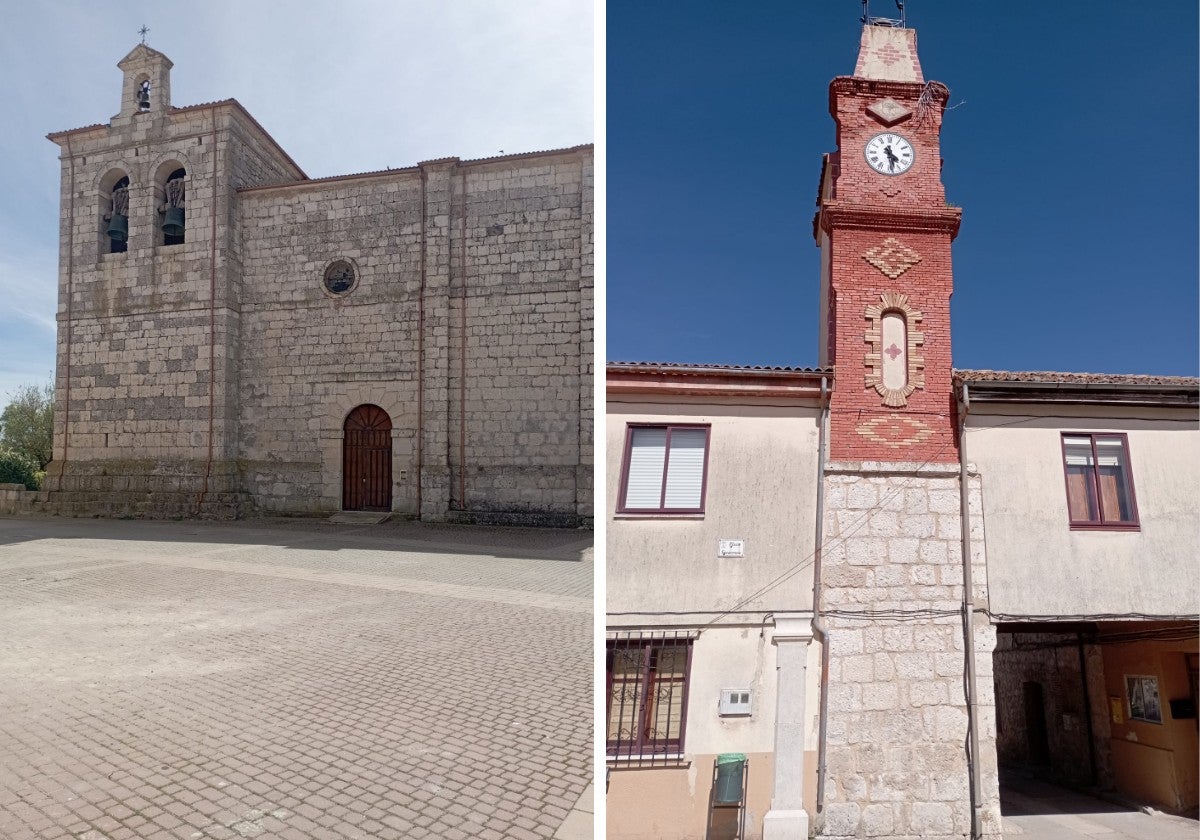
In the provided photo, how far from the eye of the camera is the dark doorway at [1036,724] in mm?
14297

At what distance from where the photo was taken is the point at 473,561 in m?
11.5

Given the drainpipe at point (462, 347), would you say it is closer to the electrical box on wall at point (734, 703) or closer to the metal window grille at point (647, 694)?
the metal window grille at point (647, 694)

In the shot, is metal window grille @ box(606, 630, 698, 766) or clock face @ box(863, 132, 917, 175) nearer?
metal window grille @ box(606, 630, 698, 766)

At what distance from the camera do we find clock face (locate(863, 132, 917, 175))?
9.45 meters

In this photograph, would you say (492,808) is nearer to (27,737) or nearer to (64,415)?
(27,737)

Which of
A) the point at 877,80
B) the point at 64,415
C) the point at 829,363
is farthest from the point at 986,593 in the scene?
the point at 64,415

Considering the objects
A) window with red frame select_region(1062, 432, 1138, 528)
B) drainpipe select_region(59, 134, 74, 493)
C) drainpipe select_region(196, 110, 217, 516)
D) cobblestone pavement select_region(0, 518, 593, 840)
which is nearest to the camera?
cobblestone pavement select_region(0, 518, 593, 840)

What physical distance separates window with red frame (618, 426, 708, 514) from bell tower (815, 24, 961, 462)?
5.29 feet

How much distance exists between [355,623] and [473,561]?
→ 4188 millimetres

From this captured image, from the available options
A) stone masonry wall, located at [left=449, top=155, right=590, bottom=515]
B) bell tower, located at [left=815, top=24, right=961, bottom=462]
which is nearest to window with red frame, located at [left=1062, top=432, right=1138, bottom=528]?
bell tower, located at [left=815, top=24, right=961, bottom=462]

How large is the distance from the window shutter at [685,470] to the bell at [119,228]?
53.8ft

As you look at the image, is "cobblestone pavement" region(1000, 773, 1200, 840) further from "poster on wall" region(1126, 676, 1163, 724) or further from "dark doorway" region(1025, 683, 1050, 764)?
"dark doorway" region(1025, 683, 1050, 764)

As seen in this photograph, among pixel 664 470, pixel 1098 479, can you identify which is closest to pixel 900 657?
pixel 1098 479

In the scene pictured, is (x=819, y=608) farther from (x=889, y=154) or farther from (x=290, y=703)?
(x=889, y=154)
